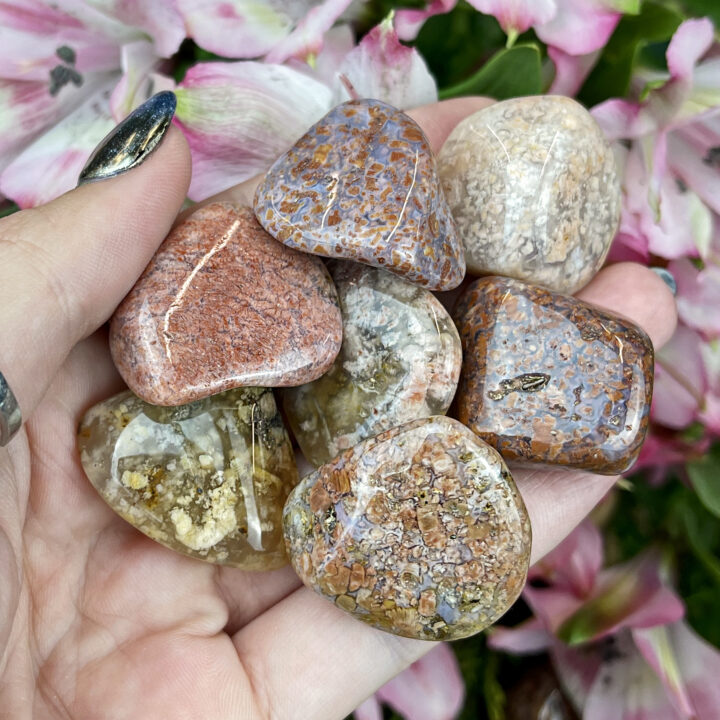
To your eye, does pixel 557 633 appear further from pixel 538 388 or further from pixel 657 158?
pixel 657 158

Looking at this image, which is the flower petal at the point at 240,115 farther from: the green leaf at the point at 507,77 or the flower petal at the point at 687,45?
the flower petal at the point at 687,45

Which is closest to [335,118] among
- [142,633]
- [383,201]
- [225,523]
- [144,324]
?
[383,201]

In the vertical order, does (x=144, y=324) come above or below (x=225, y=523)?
above

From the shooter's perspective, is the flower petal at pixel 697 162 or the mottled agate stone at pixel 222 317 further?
the flower petal at pixel 697 162

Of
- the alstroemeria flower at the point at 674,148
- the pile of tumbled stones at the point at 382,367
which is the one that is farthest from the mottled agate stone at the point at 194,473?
the alstroemeria flower at the point at 674,148

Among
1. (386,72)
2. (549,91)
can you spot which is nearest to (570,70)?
(549,91)

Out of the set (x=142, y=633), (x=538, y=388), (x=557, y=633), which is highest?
(x=538, y=388)
